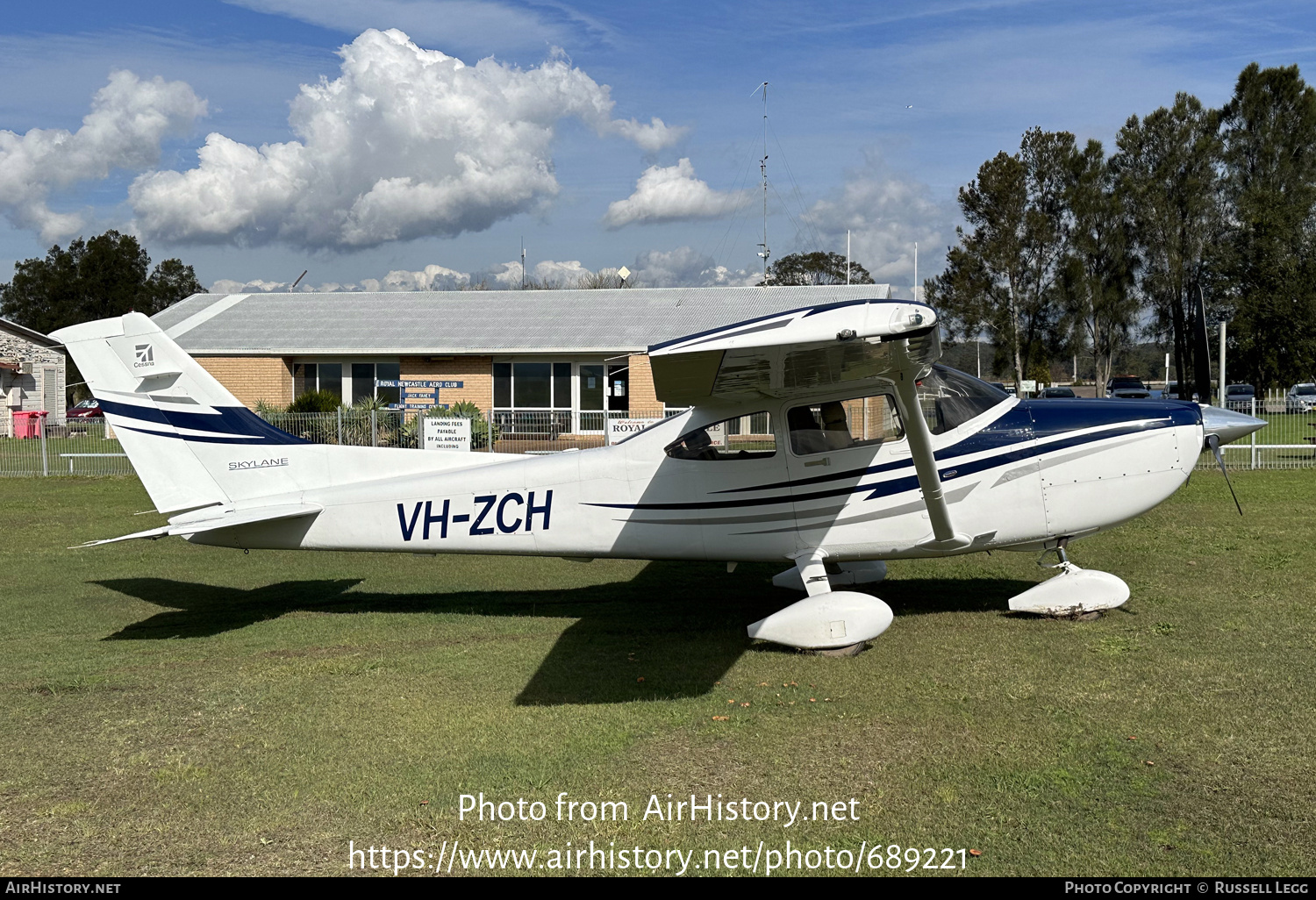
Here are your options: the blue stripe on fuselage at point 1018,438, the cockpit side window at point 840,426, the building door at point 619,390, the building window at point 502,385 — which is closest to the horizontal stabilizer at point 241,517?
the blue stripe on fuselage at point 1018,438

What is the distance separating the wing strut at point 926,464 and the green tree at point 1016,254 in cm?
4600

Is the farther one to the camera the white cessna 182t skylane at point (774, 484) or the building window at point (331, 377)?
the building window at point (331, 377)

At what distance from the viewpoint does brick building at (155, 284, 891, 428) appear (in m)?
31.5

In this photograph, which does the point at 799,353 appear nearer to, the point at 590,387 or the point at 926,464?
the point at 926,464

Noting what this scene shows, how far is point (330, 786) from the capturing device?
15.9 feet

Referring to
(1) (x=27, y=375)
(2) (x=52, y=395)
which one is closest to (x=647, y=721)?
(1) (x=27, y=375)

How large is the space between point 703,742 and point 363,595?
5.51 meters

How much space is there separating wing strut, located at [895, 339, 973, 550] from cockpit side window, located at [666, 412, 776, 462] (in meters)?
1.08

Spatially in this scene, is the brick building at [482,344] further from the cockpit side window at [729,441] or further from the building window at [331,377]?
the cockpit side window at [729,441]

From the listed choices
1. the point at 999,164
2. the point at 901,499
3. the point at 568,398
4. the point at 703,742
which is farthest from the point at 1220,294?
the point at 703,742

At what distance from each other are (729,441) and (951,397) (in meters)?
1.83

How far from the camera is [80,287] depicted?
77750mm

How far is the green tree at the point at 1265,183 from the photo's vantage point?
41.0 meters
